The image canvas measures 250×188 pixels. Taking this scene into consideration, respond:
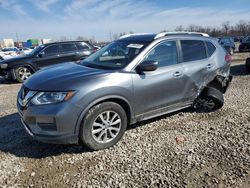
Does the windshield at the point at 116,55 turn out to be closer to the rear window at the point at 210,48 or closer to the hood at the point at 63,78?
the hood at the point at 63,78

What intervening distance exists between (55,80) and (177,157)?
2.06m

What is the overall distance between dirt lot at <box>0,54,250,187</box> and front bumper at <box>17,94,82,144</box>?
368mm

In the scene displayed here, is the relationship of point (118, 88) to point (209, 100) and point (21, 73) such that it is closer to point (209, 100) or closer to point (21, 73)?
point (209, 100)

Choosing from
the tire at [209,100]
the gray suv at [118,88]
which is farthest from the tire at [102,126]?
the tire at [209,100]

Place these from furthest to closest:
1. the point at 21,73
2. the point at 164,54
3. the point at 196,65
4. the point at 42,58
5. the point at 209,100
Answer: the point at 42,58 → the point at 21,73 → the point at 209,100 → the point at 196,65 → the point at 164,54

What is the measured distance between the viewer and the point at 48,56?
10867 mm

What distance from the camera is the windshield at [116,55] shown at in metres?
4.04

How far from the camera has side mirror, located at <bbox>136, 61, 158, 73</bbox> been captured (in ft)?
12.6

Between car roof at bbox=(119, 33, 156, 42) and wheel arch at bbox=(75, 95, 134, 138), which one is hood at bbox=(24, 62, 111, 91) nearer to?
wheel arch at bbox=(75, 95, 134, 138)

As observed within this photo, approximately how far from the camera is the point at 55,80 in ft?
11.6

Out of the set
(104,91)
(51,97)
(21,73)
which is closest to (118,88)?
(104,91)

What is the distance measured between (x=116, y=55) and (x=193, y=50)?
4.98 ft

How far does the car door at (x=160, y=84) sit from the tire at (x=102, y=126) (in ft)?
1.18

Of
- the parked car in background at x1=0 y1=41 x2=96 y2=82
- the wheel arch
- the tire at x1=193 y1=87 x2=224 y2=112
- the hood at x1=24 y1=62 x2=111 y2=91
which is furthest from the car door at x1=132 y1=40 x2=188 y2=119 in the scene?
the parked car in background at x1=0 y1=41 x2=96 y2=82
